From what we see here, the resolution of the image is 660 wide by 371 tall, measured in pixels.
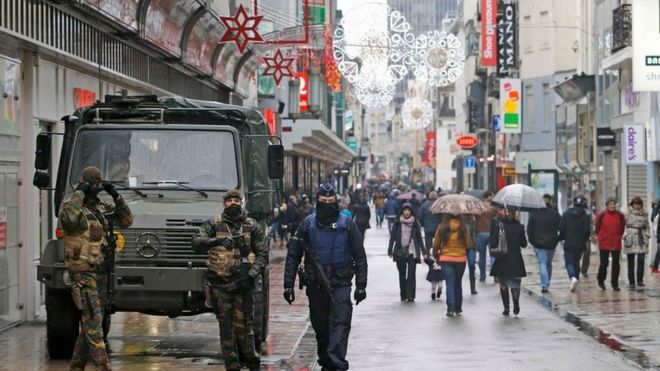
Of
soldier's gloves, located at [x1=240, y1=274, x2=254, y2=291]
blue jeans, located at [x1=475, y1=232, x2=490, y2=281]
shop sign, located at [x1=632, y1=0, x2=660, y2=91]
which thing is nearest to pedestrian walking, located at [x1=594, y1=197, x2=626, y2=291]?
shop sign, located at [x1=632, y1=0, x2=660, y2=91]

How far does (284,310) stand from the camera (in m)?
20.6

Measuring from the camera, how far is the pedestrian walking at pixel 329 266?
1234 centimetres

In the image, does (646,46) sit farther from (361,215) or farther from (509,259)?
(361,215)

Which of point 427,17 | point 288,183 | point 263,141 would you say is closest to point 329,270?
point 263,141

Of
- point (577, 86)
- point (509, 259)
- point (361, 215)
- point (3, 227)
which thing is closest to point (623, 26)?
point (361, 215)

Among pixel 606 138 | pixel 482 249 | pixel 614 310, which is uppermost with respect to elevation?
pixel 606 138

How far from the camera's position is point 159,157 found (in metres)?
14.9

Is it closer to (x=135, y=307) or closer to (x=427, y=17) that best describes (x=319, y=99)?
(x=135, y=307)

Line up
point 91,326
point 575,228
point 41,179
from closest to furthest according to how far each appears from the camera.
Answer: point 91,326 < point 41,179 < point 575,228

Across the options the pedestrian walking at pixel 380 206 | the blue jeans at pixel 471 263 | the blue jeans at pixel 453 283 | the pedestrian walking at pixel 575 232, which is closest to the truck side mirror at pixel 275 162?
the blue jeans at pixel 453 283

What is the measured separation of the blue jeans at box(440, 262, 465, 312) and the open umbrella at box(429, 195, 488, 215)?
3.33 ft

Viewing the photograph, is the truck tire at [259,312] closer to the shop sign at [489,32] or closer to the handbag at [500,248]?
the handbag at [500,248]

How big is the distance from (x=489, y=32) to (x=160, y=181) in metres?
49.5

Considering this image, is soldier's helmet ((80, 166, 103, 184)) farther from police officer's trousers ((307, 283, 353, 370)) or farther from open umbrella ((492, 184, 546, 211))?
open umbrella ((492, 184, 546, 211))
